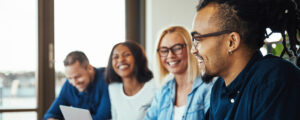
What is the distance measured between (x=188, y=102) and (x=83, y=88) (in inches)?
39.9

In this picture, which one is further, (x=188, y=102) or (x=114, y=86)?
(x=114, y=86)

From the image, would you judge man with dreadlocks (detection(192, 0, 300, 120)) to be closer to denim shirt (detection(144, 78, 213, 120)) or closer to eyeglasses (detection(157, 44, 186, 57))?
denim shirt (detection(144, 78, 213, 120))

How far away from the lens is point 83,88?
2.33m

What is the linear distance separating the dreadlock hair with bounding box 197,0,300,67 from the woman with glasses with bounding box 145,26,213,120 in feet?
2.41

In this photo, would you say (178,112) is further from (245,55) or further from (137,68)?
(245,55)

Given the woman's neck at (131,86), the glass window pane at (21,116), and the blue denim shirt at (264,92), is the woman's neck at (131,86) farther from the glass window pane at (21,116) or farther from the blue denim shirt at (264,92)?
the glass window pane at (21,116)

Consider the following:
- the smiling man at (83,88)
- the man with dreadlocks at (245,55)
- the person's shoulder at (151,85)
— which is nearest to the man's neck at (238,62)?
the man with dreadlocks at (245,55)

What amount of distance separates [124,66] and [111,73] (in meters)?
0.13

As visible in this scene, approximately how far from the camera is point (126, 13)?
3.38 meters

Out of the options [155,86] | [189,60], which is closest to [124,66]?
[155,86]

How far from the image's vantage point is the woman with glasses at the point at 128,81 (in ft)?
6.70

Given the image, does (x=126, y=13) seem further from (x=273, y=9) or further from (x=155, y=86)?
(x=273, y=9)

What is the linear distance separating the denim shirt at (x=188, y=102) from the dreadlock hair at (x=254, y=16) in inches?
27.5

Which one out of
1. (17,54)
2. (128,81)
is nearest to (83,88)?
(128,81)
